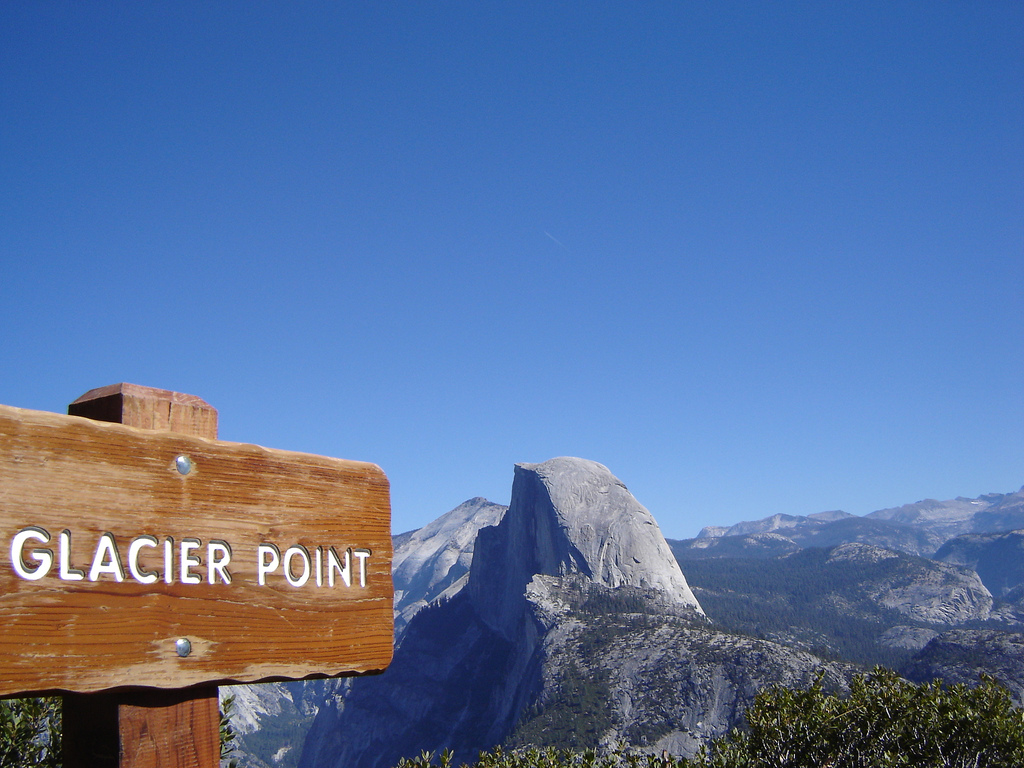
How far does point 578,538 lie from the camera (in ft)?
561

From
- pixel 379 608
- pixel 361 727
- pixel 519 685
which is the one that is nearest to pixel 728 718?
pixel 519 685

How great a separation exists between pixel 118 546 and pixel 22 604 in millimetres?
297

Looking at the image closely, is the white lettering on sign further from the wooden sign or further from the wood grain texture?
the wood grain texture

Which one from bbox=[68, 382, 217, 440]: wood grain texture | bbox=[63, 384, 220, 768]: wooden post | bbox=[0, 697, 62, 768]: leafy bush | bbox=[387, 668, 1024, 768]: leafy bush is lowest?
bbox=[387, 668, 1024, 768]: leafy bush

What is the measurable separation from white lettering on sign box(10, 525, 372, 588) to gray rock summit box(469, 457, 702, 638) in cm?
16602

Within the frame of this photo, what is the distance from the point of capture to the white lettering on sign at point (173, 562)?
2178 millimetres

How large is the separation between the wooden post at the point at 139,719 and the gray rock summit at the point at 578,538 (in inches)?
6548

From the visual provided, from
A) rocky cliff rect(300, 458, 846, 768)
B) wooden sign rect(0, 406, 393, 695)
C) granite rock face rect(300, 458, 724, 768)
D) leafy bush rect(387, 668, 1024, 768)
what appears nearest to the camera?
wooden sign rect(0, 406, 393, 695)

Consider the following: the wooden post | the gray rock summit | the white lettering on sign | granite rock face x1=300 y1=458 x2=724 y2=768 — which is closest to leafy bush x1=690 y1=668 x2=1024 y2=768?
the white lettering on sign

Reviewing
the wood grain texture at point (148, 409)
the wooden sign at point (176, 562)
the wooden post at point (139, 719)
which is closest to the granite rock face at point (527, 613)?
the wooden sign at point (176, 562)

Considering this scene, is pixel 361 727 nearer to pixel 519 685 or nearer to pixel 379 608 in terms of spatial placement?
pixel 519 685

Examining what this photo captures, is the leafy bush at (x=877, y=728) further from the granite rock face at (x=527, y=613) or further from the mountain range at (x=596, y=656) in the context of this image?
the granite rock face at (x=527, y=613)

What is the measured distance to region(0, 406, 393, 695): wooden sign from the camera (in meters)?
2.17

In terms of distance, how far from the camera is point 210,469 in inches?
103
